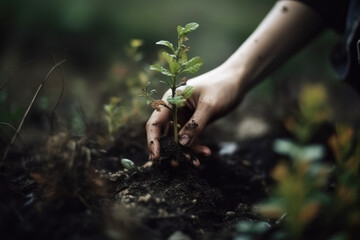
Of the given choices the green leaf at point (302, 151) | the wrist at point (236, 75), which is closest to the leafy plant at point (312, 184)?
the green leaf at point (302, 151)

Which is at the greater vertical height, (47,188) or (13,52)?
(13,52)

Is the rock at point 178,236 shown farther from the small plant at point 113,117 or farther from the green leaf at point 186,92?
the small plant at point 113,117

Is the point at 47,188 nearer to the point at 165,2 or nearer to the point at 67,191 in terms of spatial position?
the point at 67,191

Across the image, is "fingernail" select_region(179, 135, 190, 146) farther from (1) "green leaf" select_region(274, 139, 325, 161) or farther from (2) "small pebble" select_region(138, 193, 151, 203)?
→ (1) "green leaf" select_region(274, 139, 325, 161)

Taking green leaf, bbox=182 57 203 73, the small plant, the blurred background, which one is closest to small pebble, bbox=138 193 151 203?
green leaf, bbox=182 57 203 73

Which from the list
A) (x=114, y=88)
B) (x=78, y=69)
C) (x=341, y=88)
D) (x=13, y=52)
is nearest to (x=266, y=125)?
(x=114, y=88)

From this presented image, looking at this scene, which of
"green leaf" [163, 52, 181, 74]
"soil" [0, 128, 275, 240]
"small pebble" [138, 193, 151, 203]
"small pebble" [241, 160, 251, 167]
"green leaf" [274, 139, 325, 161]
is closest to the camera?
"green leaf" [274, 139, 325, 161]

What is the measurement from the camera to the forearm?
2.09 meters

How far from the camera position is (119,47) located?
5.75 m

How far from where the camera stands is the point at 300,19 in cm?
230

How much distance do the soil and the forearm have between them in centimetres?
84

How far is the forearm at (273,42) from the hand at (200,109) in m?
0.11

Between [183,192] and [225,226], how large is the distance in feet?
0.76

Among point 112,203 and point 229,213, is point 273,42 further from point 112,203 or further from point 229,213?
point 112,203
